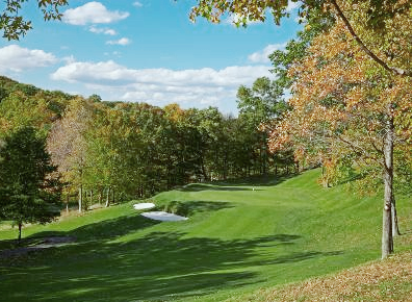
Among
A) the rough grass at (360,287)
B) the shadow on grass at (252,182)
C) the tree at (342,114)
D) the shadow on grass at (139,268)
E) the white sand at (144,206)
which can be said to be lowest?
the shadow on grass at (139,268)

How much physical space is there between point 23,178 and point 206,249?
18.7m

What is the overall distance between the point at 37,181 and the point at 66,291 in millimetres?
21054

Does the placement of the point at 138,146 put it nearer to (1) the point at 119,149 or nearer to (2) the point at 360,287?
(1) the point at 119,149

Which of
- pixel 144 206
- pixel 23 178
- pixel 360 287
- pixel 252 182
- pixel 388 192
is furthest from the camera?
pixel 252 182

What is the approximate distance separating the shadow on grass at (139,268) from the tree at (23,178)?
4.79 metres

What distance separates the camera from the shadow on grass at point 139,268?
69.6 ft

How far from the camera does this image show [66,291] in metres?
23.0

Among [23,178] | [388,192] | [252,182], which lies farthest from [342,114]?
[252,182]

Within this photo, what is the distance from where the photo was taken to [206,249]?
31.6m

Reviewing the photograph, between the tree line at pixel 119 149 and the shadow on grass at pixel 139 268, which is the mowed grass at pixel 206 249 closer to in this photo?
the shadow on grass at pixel 139 268

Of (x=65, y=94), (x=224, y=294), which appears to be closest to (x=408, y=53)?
(x=224, y=294)

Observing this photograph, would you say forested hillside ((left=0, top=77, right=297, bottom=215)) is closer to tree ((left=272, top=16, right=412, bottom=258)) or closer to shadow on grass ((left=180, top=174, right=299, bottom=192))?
shadow on grass ((left=180, top=174, right=299, bottom=192))

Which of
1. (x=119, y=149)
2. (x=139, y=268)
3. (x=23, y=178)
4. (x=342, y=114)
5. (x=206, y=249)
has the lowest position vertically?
(x=139, y=268)

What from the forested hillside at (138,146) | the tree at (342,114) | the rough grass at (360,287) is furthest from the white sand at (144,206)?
the rough grass at (360,287)
